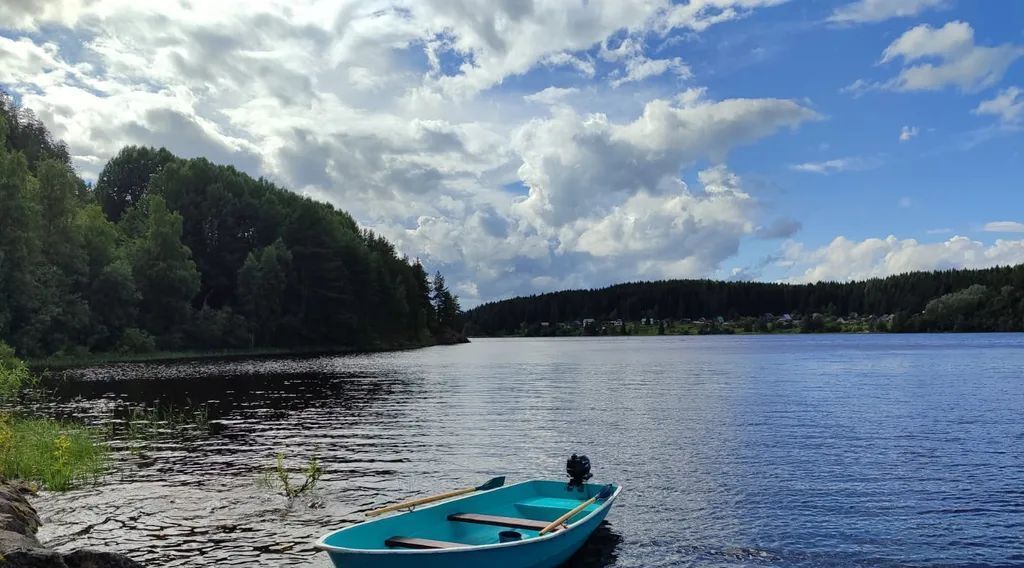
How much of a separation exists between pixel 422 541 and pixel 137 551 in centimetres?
742

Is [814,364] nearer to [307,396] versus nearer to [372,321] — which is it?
[307,396]

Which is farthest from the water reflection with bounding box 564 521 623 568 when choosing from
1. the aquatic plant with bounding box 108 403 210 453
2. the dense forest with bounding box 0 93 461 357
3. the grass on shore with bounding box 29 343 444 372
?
the dense forest with bounding box 0 93 461 357

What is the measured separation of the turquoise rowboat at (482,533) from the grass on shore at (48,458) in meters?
13.9

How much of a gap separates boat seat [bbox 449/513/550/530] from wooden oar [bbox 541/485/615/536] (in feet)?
0.90

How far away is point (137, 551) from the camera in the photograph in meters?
17.3

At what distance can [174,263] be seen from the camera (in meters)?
102

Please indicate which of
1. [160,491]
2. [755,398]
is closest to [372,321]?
[755,398]

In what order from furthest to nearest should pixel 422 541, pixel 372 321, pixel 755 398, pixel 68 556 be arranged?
pixel 372 321 → pixel 755 398 → pixel 422 541 → pixel 68 556

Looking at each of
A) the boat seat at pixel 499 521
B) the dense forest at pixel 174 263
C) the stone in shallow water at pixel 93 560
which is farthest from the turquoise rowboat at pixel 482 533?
the dense forest at pixel 174 263

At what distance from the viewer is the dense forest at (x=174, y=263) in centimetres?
7838

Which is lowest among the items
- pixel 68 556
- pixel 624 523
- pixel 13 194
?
pixel 624 523

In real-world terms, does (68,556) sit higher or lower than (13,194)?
lower

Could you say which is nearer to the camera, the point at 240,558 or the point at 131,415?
the point at 240,558

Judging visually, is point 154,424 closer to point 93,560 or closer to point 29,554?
point 93,560
